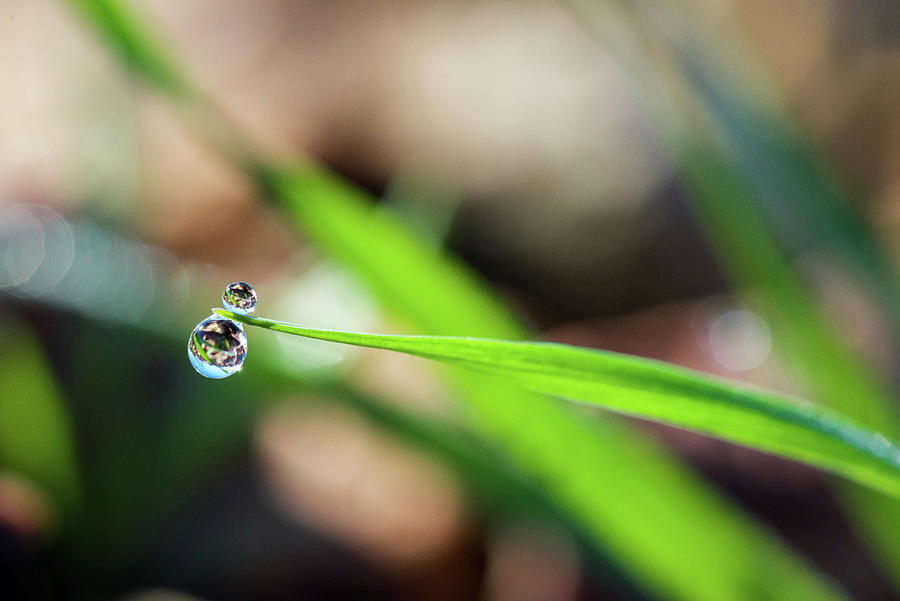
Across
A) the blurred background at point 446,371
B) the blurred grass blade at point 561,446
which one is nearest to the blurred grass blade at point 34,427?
the blurred background at point 446,371

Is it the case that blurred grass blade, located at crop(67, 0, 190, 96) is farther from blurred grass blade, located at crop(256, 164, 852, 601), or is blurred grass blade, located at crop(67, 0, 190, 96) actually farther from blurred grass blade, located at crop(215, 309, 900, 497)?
blurred grass blade, located at crop(215, 309, 900, 497)

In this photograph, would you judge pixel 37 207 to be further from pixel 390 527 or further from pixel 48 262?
pixel 390 527

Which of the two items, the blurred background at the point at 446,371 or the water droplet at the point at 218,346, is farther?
the blurred background at the point at 446,371

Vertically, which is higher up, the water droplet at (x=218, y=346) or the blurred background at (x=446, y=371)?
the blurred background at (x=446, y=371)

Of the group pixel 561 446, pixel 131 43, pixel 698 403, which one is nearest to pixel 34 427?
pixel 131 43

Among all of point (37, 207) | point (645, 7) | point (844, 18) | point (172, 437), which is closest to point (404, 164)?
point (37, 207)

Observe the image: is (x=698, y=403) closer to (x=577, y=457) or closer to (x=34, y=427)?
(x=577, y=457)

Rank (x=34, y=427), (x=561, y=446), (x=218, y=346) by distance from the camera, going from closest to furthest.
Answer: (x=218, y=346), (x=561, y=446), (x=34, y=427)

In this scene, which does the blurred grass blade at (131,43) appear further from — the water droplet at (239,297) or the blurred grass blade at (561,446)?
the water droplet at (239,297)
